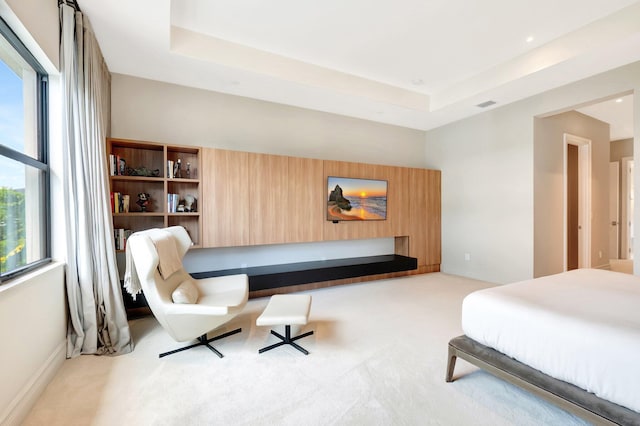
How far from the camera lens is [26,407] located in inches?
66.3

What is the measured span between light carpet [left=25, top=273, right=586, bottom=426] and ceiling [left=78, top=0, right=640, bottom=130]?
288 cm

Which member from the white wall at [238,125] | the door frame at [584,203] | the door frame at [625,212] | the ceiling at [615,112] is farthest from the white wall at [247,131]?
the door frame at [625,212]

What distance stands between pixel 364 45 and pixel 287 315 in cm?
304

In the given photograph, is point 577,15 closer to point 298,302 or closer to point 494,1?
point 494,1

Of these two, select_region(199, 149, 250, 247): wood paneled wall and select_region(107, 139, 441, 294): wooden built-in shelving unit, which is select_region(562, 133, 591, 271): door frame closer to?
select_region(107, 139, 441, 294): wooden built-in shelving unit

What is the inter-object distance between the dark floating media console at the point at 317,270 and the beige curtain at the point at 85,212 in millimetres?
1154

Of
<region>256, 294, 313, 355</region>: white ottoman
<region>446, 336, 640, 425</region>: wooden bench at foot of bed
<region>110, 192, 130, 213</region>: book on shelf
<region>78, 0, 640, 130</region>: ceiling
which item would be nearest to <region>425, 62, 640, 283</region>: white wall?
<region>78, 0, 640, 130</region>: ceiling

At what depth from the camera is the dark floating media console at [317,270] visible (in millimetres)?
3706

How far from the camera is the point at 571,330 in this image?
1489 mm

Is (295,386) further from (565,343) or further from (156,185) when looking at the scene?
(156,185)

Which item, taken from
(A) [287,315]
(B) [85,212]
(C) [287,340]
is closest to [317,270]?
(C) [287,340]

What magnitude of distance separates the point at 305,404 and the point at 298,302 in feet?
3.21

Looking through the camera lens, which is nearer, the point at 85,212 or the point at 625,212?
the point at 85,212

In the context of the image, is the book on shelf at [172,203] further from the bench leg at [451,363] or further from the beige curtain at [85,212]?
the bench leg at [451,363]
